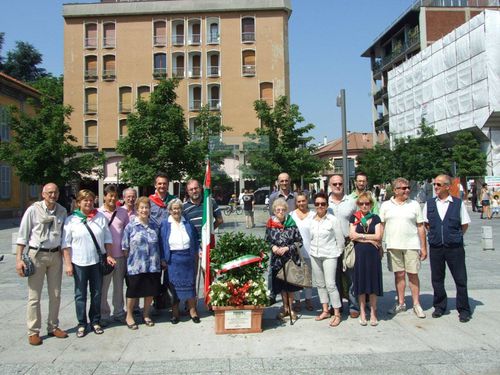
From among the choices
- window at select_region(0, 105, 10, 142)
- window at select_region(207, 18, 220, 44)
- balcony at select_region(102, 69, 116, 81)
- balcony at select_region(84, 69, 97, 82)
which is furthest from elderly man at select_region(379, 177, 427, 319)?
balcony at select_region(84, 69, 97, 82)

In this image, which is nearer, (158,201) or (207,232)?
(207,232)

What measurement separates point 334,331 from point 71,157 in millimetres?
20285

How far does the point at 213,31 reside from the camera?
48.7 meters

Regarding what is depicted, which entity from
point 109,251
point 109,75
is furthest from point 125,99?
point 109,251

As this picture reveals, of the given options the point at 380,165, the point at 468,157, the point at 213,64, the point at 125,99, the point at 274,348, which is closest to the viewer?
the point at 274,348

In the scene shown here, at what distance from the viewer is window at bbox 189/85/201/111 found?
4862 cm

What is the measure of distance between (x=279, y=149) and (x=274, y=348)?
51.8 feet

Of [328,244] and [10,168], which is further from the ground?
[10,168]

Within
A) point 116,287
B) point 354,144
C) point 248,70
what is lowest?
point 116,287

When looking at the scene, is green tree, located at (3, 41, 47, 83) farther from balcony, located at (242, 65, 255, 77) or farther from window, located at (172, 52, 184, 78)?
balcony, located at (242, 65, 255, 77)

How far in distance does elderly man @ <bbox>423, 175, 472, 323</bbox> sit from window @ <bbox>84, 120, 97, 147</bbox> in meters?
45.7

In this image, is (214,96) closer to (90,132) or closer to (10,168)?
(90,132)

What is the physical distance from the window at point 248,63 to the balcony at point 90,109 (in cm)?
1506

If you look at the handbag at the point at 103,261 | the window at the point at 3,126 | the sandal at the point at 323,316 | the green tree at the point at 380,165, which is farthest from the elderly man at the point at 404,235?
the green tree at the point at 380,165
